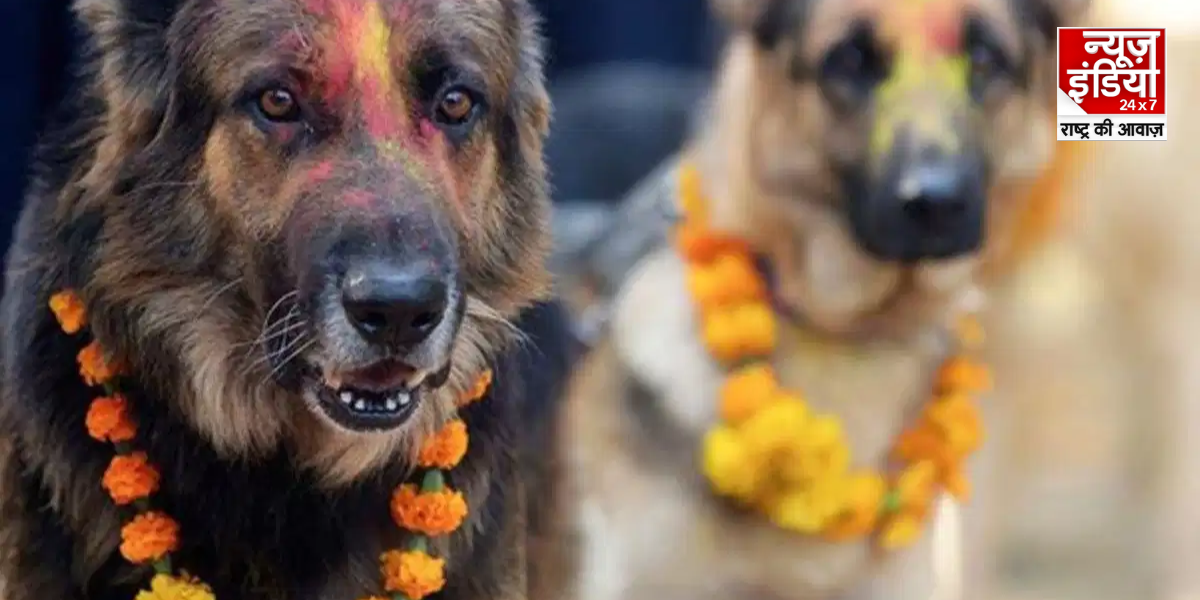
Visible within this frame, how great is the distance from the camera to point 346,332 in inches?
45.7

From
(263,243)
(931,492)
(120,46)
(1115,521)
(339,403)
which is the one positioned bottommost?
(1115,521)

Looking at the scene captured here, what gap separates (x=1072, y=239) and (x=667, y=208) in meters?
0.62

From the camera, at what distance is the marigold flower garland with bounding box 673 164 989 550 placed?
185 centimetres

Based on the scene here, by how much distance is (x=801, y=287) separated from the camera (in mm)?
1923

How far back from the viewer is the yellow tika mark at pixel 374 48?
121 centimetres

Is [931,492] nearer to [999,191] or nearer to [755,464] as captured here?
[755,464]

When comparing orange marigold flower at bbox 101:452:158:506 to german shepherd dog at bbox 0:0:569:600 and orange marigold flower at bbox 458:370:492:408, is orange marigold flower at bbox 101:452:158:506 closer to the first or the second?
german shepherd dog at bbox 0:0:569:600

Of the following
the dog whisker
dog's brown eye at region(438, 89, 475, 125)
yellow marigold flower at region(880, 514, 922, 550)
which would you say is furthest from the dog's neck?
the dog whisker

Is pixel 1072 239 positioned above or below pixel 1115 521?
above

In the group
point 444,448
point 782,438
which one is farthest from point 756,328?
point 444,448

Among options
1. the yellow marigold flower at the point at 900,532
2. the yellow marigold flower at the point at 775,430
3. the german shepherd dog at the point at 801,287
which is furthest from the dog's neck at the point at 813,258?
the yellow marigold flower at the point at 900,532

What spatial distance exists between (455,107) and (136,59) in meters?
0.28

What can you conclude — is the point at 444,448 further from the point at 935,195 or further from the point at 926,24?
the point at 926,24

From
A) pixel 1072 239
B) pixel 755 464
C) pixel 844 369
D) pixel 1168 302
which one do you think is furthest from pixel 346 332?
pixel 1168 302
